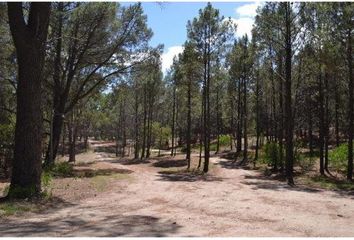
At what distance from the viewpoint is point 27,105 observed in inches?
521

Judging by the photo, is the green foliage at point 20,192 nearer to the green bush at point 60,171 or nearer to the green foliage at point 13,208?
the green foliage at point 13,208

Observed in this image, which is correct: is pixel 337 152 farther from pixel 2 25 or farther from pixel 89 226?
pixel 89 226

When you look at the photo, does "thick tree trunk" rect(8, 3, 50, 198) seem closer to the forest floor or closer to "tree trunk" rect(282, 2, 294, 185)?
the forest floor

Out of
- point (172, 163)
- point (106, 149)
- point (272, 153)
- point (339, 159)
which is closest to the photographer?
point (339, 159)

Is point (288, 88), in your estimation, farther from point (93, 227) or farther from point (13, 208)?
point (93, 227)

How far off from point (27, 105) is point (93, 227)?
5744 millimetres

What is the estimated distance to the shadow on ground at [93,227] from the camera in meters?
8.10

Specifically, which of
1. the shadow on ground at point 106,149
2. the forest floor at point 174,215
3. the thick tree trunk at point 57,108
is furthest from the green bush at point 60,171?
the shadow on ground at point 106,149

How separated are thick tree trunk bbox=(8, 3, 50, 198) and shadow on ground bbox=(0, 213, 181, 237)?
3405 millimetres

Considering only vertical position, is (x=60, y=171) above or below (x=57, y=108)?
below

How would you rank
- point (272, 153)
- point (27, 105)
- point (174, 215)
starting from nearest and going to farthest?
point (174, 215) → point (27, 105) → point (272, 153)

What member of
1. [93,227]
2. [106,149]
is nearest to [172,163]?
[93,227]

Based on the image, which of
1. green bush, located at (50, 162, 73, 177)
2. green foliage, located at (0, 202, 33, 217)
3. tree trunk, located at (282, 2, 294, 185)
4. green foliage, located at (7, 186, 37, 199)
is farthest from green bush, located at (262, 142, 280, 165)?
green foliage, located at (0, 202, 33, 217)

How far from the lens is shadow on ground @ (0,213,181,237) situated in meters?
8.10
